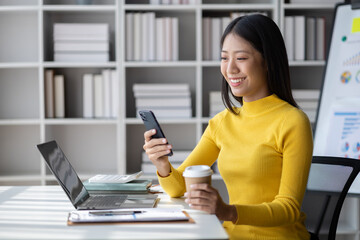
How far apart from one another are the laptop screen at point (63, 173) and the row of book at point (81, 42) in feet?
5.17

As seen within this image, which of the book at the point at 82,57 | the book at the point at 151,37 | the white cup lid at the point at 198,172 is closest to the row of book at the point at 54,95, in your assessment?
the book at the point at 82,57

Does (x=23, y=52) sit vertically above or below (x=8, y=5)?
below

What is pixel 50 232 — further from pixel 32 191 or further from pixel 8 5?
pixel 8 5

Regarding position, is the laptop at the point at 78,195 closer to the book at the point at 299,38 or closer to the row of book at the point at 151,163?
the row of book at the point at 151,163

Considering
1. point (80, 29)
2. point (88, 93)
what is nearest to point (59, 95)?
point (88, 93)

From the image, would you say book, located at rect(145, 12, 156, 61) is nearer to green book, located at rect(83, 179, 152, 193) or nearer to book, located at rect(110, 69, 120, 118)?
book, located at rect(110, 69, 120, 118)

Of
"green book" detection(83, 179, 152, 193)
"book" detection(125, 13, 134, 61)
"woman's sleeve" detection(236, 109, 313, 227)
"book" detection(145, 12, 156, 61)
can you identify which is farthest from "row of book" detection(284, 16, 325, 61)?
"green book" detection(83, 179, 152, 193)

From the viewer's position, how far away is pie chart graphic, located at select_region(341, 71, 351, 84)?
275 cm

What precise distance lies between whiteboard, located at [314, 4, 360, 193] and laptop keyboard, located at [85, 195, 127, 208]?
1590mm

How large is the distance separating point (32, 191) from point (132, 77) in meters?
1.66

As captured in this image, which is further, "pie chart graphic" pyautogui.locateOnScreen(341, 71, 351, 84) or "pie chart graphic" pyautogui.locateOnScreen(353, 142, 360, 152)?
"pie chart graphic" pyautogui.locateOnScreen(341, 71, 351, 84)

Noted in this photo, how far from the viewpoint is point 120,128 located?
3.01 meters

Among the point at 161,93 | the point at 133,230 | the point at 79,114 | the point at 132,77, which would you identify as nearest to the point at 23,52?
the point at 79,114

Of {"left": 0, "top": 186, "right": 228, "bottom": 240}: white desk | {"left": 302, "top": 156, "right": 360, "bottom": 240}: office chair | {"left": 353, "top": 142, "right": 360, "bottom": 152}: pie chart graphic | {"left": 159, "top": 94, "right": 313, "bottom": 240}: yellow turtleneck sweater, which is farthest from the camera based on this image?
{"left": 353, "top": 142, "right": 360, "bottom": 152}: pie chart graphic
